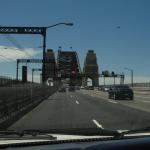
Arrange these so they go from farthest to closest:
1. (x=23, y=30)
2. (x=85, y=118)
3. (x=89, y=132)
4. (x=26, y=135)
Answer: (x=23, y=30) → (x=85, y=118) → (x=89, y=132) → (x=26, y=135)

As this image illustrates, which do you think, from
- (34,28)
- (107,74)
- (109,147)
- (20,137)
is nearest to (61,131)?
(20,137)

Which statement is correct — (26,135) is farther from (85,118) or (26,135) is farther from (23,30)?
(23,30)

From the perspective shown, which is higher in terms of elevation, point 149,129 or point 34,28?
point 34,28

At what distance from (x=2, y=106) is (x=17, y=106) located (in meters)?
5.62

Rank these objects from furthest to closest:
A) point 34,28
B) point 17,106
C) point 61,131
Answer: point 34,28 → point 17,106 → point 61,131

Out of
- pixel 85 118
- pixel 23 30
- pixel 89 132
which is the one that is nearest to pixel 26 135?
pixel 89 132

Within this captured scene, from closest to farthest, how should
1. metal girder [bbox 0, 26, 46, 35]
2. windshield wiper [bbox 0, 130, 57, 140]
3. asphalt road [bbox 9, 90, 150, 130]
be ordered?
windshield wiper [bbox 0, 130, 57, 140] → asphalt road [bbox 9, 90, 150, 130] → metal girder [bbox 0, 26, 46, 35]

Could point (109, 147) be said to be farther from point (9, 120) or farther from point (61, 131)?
point (9, 120)

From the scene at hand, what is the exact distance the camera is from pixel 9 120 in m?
23.2

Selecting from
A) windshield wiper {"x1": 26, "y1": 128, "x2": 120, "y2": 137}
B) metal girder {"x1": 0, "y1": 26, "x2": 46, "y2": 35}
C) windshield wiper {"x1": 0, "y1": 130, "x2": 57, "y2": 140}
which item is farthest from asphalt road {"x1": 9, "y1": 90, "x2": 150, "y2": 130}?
metal girder {"x1": 0, "y1": 26, "x2": 46, "y2": 35}

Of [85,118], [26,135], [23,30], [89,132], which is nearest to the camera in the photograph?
[26,135]

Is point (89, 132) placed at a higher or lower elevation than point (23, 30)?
lower

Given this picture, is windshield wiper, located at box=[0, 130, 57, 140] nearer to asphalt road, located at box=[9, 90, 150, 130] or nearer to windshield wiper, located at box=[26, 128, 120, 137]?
windshield wiper, located at box=[26, 128, 120, 137]

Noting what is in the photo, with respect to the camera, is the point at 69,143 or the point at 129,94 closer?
the point at 69,143
